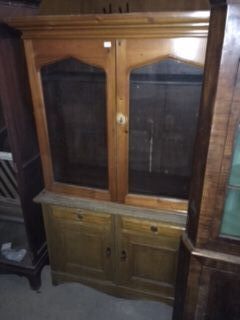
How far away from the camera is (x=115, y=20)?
1073 millimetres

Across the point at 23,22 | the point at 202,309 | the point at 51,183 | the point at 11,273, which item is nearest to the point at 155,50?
the point at 23,22

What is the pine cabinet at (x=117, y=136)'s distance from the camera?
114 centimetres

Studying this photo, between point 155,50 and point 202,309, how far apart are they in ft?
3.74

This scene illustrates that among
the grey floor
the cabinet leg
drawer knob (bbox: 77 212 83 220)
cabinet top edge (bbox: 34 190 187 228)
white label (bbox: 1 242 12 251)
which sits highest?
cabinet top edge (bbox: 34 190 187 228)

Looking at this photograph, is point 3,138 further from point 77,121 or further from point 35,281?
point 35,281

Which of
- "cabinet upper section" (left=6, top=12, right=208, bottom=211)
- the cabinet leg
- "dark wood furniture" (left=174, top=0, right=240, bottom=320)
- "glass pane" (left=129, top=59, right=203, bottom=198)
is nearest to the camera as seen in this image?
"dark wood furniture" (left=174, top=0, right=240, bottom=320)

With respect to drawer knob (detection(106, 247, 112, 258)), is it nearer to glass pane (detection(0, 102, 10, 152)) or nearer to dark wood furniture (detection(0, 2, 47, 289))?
dark wood furniture (detection(0, 2, 47, 289))

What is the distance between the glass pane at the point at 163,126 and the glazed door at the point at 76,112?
0.13 metres

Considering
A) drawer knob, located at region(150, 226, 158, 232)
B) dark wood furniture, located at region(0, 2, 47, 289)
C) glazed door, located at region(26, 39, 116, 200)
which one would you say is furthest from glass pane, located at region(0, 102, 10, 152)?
drawer knob, located at region(150, 226, 158, 232)

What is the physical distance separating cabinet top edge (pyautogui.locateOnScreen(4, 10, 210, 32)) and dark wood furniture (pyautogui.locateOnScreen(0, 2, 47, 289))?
20 centimetres

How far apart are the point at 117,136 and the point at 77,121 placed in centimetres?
27

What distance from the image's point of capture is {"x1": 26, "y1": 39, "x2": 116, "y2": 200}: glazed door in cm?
124

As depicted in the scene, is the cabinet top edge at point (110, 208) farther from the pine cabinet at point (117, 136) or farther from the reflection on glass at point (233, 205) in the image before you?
the reflection on glass at point (233, 205)

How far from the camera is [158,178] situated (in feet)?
4.84
